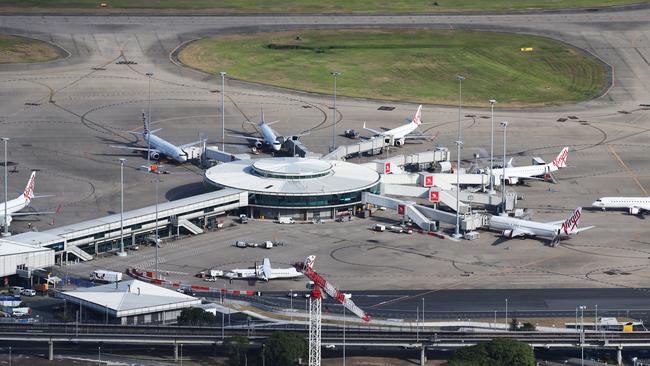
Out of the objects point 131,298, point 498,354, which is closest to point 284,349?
point 498,354

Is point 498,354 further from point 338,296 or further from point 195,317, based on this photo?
point 195,317

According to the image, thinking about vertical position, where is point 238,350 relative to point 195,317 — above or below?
below

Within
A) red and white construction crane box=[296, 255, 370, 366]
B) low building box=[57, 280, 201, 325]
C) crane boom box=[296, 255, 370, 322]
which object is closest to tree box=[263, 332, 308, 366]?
red and white construction crane box=[296, 255, 370, 366]

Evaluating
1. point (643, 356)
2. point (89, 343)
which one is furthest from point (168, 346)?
point (643, 356)

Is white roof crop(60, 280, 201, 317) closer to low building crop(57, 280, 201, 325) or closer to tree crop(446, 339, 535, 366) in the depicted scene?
low building crop(57, 280, 201, 325)

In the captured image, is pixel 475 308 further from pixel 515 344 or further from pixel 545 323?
pixel 515 344
